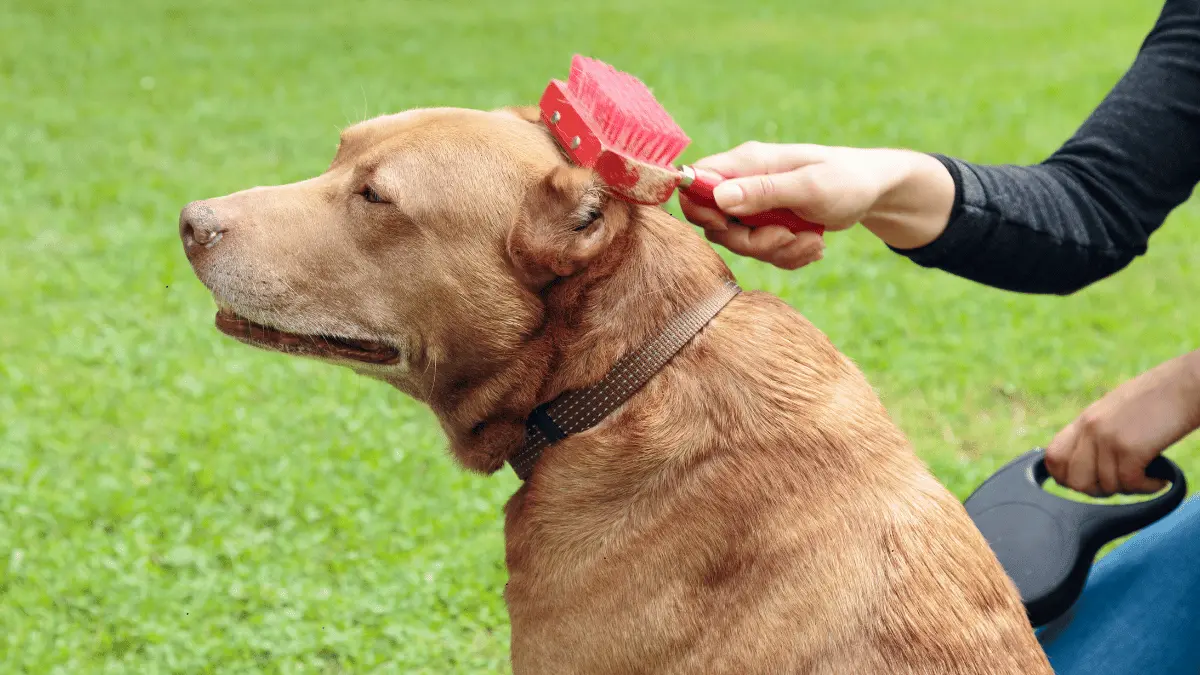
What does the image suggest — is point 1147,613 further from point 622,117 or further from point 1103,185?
point 622,117

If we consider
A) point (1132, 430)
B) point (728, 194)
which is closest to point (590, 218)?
point (728, 194)

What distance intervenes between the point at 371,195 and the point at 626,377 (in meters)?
0.80

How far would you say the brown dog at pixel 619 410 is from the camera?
2629 mm

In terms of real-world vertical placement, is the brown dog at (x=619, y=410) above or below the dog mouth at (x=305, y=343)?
above

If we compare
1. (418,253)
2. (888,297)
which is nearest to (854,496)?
(418,253)

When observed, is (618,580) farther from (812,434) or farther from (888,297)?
(888,297)

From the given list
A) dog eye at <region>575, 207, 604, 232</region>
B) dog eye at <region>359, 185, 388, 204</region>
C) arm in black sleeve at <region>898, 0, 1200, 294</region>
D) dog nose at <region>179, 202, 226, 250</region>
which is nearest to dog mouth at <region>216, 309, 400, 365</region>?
dog nose at <region>179, 202, 226, 250</region>

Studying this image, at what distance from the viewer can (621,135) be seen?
2.77 m

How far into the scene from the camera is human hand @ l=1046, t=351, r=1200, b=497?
131 inches

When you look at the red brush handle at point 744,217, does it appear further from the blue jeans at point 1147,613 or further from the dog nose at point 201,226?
the blue jeans at point 1147,613

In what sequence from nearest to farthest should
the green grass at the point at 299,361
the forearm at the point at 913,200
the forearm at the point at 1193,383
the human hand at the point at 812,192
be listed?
the human hand at the point at 812,192
the forearm at the point at 913,200
the forearm at the point at 1193,383
the green grass at the point at 299,361

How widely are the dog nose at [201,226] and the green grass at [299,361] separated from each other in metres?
0.86

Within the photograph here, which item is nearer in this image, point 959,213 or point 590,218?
point 590,218

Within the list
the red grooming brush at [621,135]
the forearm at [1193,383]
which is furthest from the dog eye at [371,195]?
the forearm at [1193,383]
